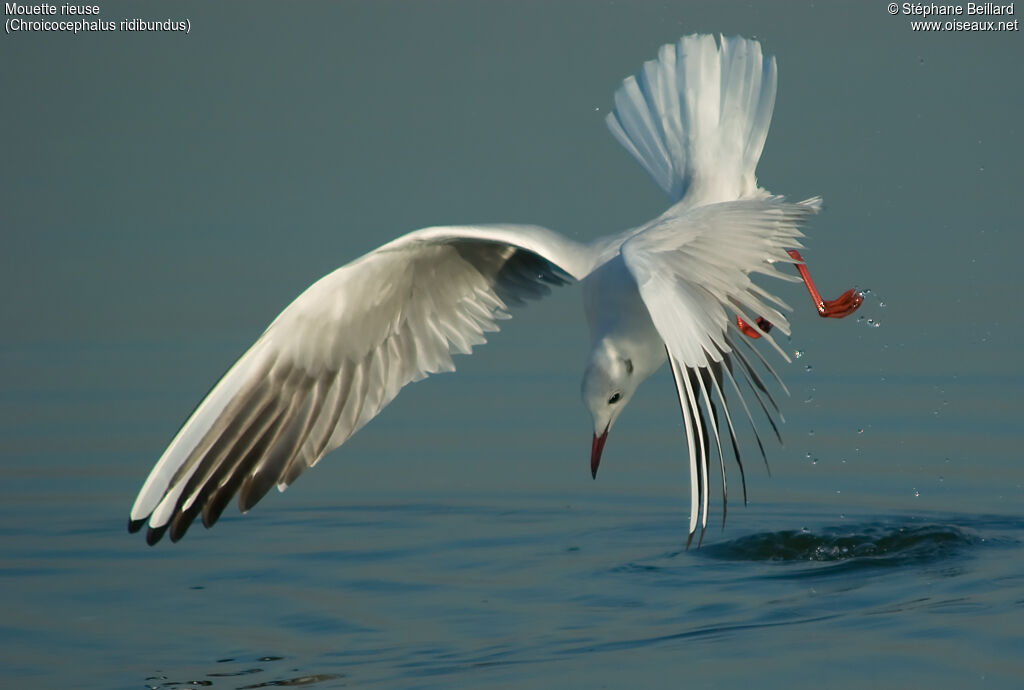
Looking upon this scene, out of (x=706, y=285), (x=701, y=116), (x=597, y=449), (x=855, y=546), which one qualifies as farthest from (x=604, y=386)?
(x=701, y=116)

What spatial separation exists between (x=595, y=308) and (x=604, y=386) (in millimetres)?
257

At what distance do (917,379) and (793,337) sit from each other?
73cm

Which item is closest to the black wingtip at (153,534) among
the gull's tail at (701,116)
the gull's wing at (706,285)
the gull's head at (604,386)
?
the gull's head at (604,386)

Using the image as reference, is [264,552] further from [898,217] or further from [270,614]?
[898,217]

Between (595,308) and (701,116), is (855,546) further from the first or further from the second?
(701,116)

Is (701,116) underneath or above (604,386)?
above

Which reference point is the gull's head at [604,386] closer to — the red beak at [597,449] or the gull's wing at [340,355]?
the red beak at [597,449]

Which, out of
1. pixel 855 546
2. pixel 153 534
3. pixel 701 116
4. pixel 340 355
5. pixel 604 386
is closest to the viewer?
pixel 153 534

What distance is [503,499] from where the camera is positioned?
6148 millimetres

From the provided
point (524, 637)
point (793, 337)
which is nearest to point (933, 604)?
point (524, 637)

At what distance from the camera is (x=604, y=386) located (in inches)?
208

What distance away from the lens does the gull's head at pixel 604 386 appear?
5246 mm

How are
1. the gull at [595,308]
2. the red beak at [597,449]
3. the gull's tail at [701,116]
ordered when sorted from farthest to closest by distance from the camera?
the gull's tail at [701,116] < the red beak at [597,449] < the gull at [595,308]

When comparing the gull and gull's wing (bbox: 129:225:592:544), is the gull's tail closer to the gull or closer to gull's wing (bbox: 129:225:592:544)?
the gull
